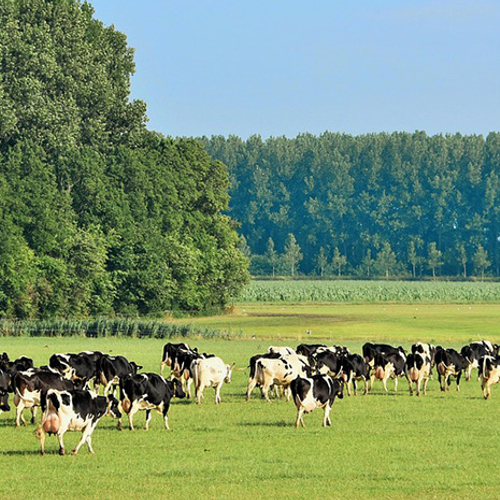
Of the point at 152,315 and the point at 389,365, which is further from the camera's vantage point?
the point at 152,315

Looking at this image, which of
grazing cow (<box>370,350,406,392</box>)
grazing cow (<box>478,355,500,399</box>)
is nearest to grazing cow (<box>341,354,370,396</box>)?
grazing cow (<box>370,350,406,392</box>)

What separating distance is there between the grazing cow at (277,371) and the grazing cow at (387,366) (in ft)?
14.6

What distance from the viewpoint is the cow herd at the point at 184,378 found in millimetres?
22141

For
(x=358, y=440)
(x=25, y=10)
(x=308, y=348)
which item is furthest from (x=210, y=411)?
(x=25, y=10)

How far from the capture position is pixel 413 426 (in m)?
27.1

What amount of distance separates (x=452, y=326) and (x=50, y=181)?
3206cm

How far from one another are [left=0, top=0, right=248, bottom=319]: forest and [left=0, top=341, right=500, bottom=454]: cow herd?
153 feet

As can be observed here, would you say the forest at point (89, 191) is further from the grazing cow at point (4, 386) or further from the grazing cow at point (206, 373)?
the grazing cow at point (4, 386)

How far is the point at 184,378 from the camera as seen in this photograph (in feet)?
108

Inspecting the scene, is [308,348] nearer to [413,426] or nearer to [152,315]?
[413,426]

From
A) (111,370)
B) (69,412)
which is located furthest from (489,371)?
(69,412)

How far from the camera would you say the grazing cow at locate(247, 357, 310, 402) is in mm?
31141

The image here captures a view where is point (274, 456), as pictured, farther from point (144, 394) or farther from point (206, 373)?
point (206, 373)

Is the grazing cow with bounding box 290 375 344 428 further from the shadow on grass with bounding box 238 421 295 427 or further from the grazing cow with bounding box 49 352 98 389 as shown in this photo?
the grazing cow with bounding box 49 352 98 389
